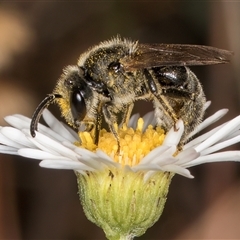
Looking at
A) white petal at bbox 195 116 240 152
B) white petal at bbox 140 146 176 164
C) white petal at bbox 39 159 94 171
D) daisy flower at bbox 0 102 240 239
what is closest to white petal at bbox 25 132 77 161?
daisy flower at bbox 0 102 240 239

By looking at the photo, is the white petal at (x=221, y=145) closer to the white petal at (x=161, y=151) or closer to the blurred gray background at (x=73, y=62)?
the white petal at (x=161, y=151)

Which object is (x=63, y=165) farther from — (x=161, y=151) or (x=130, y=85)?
(x=130, y=85)

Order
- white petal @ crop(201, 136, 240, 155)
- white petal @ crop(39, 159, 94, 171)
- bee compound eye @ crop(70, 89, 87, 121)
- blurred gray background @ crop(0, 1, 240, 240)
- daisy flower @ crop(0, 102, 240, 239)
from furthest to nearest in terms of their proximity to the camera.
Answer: blurred gray background @ crop(0, 1, 240, 240) < white petal @ crop(201, 136, 240, 155) < bee compound eye @ crop(70, 89, 87, 121) < daisy flower @ crop(0, 102, 240, 239) < white petal @ crop(39, 159, 94, 171)

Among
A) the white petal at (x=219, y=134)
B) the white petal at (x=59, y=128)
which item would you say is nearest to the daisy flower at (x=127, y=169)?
the white petal at (x=219, y=134)

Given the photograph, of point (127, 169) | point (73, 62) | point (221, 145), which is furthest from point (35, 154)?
point (73, 62)

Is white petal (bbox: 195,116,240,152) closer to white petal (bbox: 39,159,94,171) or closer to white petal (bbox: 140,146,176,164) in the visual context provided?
white petal (bbox: 140,146,176,164)

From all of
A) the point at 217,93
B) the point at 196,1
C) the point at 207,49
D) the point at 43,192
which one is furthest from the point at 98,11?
the point at 207,49
